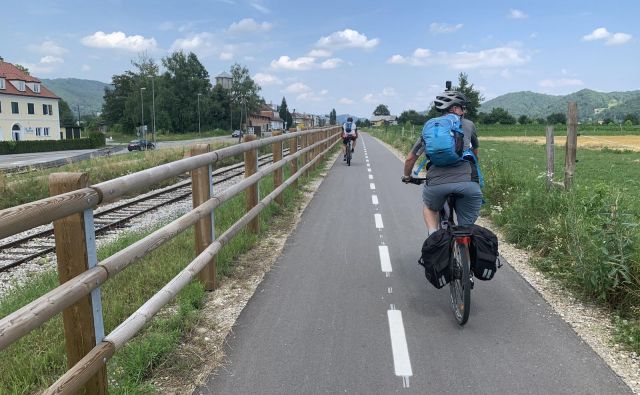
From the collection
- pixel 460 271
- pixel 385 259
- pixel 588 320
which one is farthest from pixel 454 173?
pixel 385 259

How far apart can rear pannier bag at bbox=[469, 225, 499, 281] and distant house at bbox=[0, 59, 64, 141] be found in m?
69.8

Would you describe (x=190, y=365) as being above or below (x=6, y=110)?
below

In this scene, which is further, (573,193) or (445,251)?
(573,193)

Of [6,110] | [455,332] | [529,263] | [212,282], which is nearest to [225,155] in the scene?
[212,282]

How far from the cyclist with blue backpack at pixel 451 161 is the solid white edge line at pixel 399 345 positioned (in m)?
0.92

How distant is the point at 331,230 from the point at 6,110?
6723 cm

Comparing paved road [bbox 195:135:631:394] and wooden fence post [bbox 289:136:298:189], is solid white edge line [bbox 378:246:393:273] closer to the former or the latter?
paved road [bbox 195:135:631:394]

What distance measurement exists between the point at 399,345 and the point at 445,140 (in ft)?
5.61

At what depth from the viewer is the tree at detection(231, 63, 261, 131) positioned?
11894cm

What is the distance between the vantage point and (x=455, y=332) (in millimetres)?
4035

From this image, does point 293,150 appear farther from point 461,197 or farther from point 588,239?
point 588,239

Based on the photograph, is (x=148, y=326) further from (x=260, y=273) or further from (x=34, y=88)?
(x=34, y=88)

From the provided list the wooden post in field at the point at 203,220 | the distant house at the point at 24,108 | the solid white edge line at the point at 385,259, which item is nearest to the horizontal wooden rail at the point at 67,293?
the wooden post in field at the point at 203,220

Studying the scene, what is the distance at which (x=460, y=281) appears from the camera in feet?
13.6
